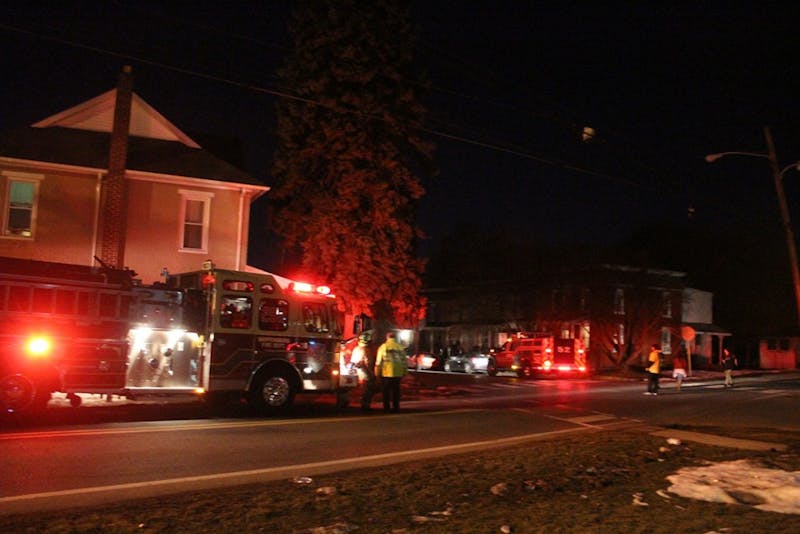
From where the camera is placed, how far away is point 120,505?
7516 mm

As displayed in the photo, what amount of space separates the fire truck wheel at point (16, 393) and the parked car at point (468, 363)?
102ft

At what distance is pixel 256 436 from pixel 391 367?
505cm

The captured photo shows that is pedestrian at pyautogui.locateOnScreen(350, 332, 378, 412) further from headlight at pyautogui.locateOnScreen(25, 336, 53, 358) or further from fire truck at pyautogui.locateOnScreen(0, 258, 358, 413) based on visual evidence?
headlight at pyautogui.locateOnScreen(25, 336, 53, 358)

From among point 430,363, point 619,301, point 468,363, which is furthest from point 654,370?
point 430,363

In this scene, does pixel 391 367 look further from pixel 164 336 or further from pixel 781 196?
pixel 781 196

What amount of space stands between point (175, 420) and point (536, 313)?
34.6 metres

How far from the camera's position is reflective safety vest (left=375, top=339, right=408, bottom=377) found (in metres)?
16.9

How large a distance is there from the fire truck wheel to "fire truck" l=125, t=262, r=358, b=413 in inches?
65.2

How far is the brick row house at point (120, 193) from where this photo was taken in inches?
886

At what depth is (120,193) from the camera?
23.0m

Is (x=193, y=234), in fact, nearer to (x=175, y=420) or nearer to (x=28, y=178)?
(x=28, y=178)

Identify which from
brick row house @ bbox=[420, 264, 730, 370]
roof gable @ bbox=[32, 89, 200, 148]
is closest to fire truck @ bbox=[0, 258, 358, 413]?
roof gable @ bbox=[32, 89, 200, 148]

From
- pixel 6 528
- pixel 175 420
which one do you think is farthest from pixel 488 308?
pixel 6 528

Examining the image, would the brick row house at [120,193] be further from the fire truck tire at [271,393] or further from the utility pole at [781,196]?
the utility pole at [781,196]
